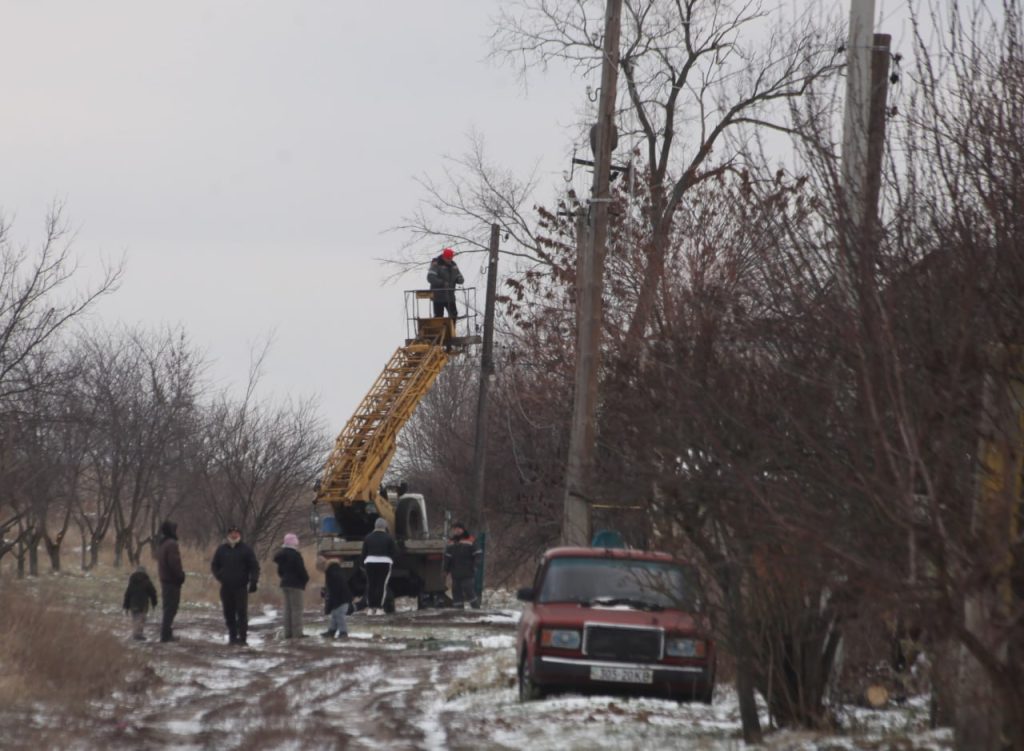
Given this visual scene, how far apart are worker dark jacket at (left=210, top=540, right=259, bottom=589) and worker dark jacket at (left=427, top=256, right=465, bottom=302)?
11624 mm

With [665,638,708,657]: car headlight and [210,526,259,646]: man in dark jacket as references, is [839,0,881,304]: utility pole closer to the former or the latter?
[665,638,708,657]: car headlight

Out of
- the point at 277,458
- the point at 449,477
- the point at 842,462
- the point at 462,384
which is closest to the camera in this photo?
the point at 842,462

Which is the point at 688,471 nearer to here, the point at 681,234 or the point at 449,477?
the point at 681,234

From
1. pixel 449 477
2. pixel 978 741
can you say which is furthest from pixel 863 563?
pixel 449 477

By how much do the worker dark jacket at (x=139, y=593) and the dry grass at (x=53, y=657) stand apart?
3660 mm

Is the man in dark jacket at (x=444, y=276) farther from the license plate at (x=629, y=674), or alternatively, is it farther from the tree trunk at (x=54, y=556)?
the license plate at (x=629, y=674)

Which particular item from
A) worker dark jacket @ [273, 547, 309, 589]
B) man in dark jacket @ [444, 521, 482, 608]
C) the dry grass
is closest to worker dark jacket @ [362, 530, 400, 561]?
man in dark jacket @ [444, 521, 482, 608]

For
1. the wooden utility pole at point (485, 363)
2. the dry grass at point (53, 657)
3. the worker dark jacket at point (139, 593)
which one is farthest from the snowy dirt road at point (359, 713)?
the wooden utility pole at point (485, 363)

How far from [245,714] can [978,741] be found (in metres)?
6.90

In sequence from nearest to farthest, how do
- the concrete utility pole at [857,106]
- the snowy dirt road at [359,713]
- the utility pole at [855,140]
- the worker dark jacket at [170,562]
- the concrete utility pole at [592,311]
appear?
1. the utility pole at [855,140]
2. the concrete utility pole at [857,106]
3. the snowy dirt road at [359,713]
4. the concrete utility pole at [592,311]
5. the worker dark jacket at [170,562]

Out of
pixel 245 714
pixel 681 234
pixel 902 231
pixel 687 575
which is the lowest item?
pixel 245 714

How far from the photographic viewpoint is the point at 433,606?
3450 centimetres

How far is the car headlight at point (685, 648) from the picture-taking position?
1411 cm

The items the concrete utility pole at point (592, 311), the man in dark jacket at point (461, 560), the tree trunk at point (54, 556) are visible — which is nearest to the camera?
the concrete utility pole at point (592, 311)
